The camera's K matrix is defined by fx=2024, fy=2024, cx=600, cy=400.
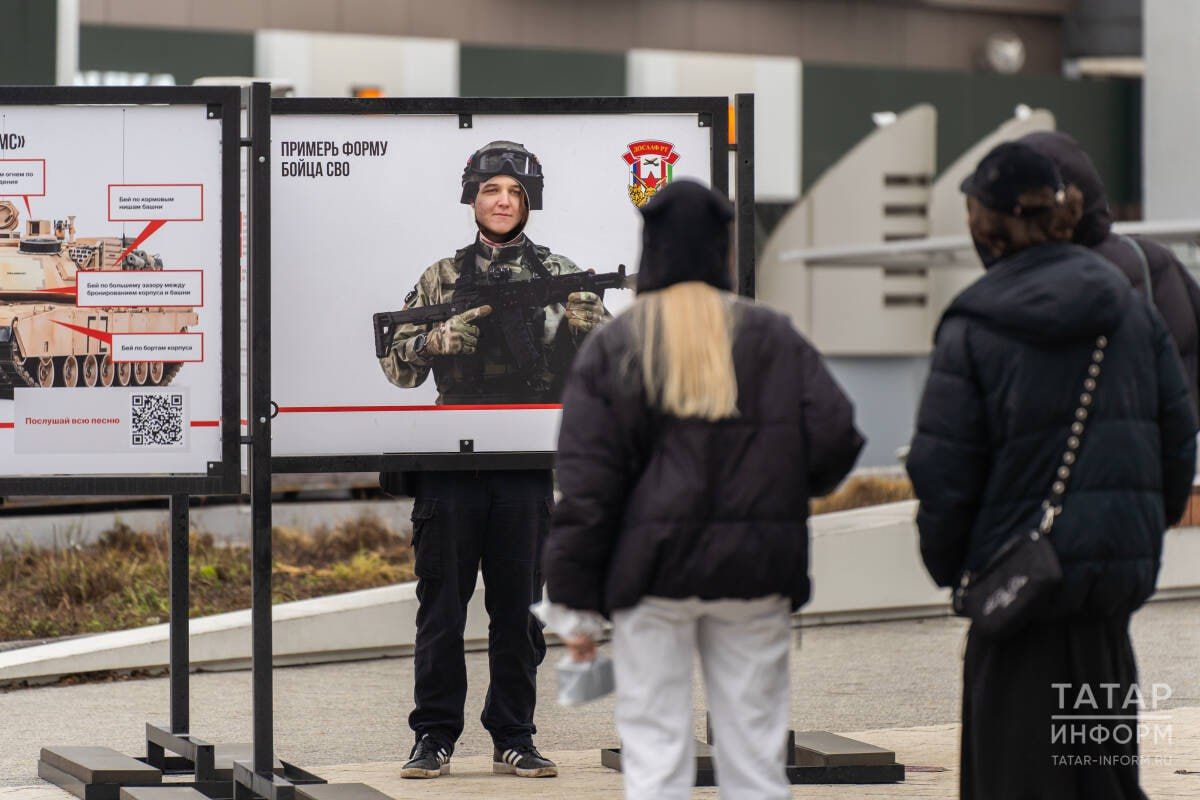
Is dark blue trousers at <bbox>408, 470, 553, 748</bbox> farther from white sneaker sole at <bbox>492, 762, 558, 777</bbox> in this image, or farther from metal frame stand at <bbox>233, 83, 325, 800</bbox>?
metal frame stand at <bbox>233, 83, 325, 800</bbox>

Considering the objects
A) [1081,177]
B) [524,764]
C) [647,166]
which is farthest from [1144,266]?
[524,764]

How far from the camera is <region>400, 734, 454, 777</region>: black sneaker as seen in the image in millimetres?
7242

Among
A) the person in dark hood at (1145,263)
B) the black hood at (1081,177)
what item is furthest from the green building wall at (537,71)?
the black hood at (1081,177)

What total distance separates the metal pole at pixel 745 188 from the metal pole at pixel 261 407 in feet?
5.56

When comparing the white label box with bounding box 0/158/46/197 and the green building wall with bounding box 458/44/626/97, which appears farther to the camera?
the green building wall with bounding box 458/44/626/97

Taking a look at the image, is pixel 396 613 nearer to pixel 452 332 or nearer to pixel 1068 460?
pixel 452 332

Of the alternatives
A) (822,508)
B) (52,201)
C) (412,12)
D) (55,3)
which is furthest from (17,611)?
(412,12)

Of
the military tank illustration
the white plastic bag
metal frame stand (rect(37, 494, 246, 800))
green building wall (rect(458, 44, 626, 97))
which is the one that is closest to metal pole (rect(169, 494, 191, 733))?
metal frame stand (rect(37, 494, 246, 800))

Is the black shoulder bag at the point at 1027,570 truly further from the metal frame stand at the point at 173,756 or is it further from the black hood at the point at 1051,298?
the metal frame stand at the point at 173,756

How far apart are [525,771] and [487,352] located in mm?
1529

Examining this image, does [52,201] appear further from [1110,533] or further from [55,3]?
[55,3]

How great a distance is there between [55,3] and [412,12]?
19269 millimetres

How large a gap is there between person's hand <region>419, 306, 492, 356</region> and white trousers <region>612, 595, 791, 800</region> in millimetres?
2548

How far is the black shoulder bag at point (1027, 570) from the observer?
466 centimetres
